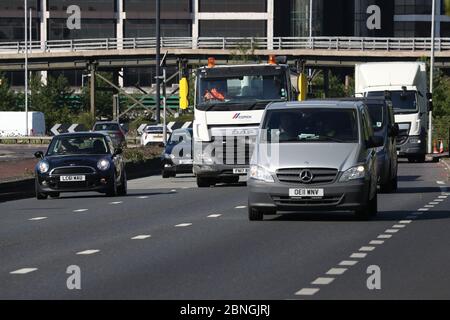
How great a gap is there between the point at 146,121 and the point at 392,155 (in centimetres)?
7191

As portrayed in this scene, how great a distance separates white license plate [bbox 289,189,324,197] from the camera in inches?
906

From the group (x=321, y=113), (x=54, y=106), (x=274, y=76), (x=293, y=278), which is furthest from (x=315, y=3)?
(x=293, y=278)

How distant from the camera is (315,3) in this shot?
13538cm

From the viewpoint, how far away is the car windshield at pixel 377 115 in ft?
119

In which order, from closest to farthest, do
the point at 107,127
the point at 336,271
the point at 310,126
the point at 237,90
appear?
the point at 336,271 < the point at 310,126 < the point at 237,90 < the point at 107,127

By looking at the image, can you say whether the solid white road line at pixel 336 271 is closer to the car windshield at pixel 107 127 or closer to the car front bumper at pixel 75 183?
the car front bumper at pixel 75 183

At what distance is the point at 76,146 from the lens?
33375mm

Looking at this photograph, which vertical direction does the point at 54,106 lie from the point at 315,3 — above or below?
below

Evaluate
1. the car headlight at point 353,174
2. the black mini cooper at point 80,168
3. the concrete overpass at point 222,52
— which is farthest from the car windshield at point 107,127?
the car headlight at point 353,174

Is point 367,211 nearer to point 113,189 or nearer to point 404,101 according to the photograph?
point 113,189

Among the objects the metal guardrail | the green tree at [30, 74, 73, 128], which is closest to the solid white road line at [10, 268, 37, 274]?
the metal guardrail

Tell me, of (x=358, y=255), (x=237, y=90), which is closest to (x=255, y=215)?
(x=358, y=255)

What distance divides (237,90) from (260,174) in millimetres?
13242

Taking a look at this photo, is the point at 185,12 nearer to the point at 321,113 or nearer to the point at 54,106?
the point at 54,106
